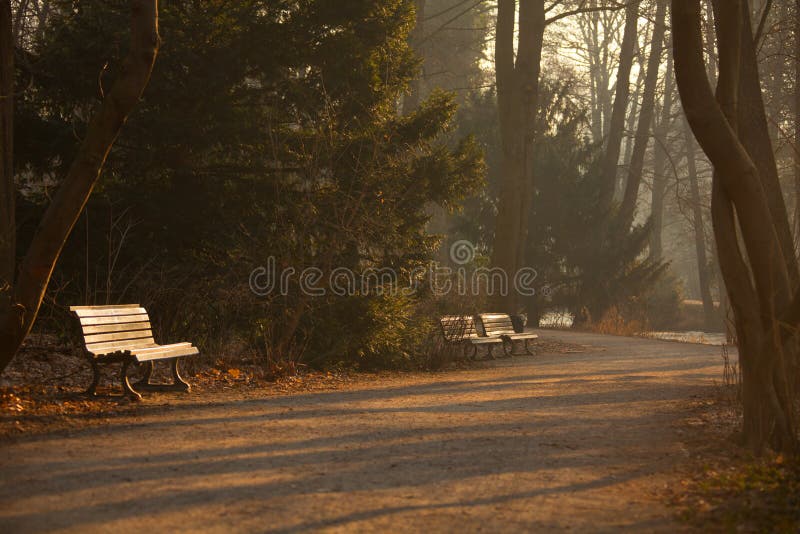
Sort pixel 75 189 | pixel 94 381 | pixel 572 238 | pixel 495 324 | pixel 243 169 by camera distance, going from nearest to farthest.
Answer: pixel 75 189 → pixel 94 381 → pixel 243 169 → pixel 495 324 → pixel 572 238

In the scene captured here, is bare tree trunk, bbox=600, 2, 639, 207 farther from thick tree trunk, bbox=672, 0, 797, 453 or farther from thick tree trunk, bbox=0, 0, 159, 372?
thick tree trunk, bbox=0, 0, 159, 372

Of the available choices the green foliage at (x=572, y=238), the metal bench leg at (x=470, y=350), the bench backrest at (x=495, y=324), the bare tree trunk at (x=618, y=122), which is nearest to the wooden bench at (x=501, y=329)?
the bench backrest at (x=495, y=324)

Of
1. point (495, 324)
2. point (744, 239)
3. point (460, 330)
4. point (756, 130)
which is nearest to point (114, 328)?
point (744, 239)

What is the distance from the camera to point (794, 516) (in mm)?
5195

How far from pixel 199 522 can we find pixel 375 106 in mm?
9426

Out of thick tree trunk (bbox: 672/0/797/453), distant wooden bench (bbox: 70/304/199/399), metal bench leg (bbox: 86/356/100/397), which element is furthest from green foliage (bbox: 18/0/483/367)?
thick tree trunk (bbox: 672/0/797/453)

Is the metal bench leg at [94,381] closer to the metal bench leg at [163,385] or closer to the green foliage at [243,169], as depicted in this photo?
the metal bench leg at [163,385]

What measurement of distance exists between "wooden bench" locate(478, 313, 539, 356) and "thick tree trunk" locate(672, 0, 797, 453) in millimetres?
9253

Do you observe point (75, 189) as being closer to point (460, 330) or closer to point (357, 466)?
point (357, 466)

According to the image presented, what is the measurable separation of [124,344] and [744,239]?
593cm

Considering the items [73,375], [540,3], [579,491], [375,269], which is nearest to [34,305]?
[73,375]

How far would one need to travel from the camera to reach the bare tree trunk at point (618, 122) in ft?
102

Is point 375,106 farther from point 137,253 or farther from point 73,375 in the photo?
point 73,375

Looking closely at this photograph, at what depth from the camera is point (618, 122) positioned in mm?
33312
